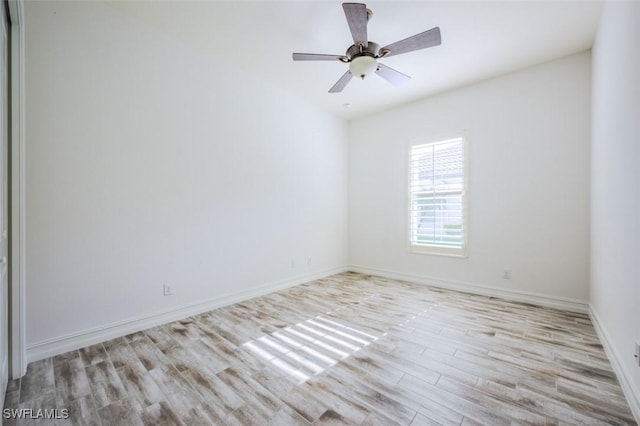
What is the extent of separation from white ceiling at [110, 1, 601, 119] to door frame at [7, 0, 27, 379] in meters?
1.01

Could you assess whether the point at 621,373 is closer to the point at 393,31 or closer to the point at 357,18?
the point at 357,18

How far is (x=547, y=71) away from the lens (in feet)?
11.2

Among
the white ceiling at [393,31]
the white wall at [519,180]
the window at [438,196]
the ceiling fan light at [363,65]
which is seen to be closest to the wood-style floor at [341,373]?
the white wall at [519,180]

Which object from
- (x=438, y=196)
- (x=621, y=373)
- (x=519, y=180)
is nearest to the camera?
(x=621, y=373)

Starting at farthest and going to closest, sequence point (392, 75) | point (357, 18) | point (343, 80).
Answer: point (343, 80)
point (392, 75)
point (357, 18)

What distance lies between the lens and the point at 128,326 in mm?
2648

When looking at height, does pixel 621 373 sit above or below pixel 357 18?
below

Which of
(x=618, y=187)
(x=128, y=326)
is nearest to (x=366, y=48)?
(x=618, y=187)

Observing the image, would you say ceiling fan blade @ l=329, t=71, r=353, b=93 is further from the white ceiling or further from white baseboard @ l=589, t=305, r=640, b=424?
white baseboard @ l=589, t=305, r=640, b=424

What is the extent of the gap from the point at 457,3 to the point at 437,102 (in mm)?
1936

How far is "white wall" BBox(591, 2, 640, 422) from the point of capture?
165 centimetres

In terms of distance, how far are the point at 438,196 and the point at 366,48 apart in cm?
256

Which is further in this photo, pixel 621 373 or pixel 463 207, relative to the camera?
pixel 463 207

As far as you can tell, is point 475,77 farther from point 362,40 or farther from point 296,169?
point 296,169
